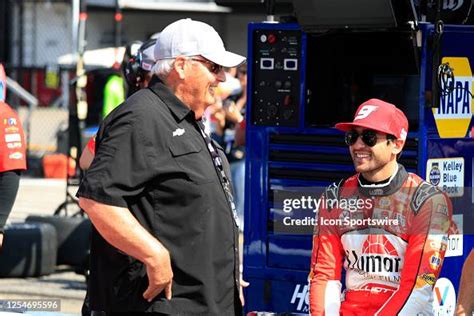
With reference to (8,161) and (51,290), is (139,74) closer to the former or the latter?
(8,161)

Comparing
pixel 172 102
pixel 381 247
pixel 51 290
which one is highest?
pixel 172 102

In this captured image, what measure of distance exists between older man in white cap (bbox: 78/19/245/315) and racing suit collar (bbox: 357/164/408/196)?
1.01 meters

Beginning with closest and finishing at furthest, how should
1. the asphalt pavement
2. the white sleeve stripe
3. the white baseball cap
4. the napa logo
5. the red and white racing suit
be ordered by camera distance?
the white baseball cap < the red and white racing suit < the white sleeve stripe < the napa logo < the asphalt pavement

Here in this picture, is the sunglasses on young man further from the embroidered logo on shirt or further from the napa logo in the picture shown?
the embroidered logo on shirt

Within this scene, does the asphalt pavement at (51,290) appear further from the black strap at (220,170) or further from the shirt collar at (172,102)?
the shirt collar at (172,102)

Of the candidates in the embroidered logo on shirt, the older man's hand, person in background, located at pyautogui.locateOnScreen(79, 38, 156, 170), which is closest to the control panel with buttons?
person in background, located at pyautogui.locateOnScreen(79, 38, 156, 170)

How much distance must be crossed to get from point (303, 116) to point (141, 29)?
27258 mm

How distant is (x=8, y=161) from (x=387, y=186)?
6.96ft

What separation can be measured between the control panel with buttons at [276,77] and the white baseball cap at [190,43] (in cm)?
215

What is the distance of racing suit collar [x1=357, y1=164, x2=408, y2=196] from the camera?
16.7ft

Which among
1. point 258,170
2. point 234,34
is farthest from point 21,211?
point 234,34

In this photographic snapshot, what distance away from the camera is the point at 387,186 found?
5094 millimetres

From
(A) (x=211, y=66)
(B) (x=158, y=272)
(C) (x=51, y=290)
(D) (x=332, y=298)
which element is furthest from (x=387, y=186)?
(C) (x=51, y=290)

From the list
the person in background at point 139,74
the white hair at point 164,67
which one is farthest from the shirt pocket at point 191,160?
the person in background at point 139,74
